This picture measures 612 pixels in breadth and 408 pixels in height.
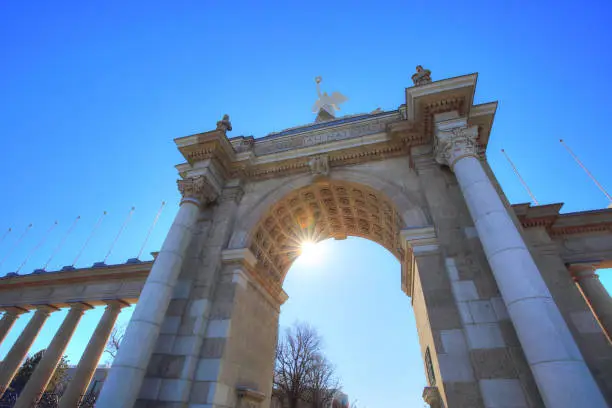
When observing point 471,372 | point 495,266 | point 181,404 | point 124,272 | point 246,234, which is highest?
point 124,272

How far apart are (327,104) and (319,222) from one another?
9466mm

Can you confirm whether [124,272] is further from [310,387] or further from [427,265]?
[310,387]

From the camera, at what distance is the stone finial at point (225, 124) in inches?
526

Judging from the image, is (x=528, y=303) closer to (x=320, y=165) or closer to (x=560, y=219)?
(x=560, y=219)

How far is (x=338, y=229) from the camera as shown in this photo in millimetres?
16000

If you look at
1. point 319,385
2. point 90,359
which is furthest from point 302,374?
point 90,359

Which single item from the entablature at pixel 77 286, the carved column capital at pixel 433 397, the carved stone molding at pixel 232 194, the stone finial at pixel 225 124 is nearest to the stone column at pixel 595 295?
the carved column capital at pixel 433 397

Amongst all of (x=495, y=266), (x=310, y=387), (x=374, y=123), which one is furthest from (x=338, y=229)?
(x=310, y=387)

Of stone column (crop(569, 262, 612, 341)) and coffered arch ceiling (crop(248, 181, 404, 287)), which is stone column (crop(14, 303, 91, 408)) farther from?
stone column (crop(569, 262, 612, 341))

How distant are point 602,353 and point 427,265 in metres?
4.67

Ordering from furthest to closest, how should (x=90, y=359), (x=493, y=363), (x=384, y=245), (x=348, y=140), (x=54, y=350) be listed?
1. (x=54, y=350)
2. (x=90, y=359)
3. (x=384, y=245)
4. (x=348, y=140)
5. (x=493, y=363)

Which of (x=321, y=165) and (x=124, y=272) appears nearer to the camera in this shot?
(x=321, y=165)

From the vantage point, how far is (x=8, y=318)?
22.8 metres

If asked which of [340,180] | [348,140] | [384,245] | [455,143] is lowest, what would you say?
[455,143]
